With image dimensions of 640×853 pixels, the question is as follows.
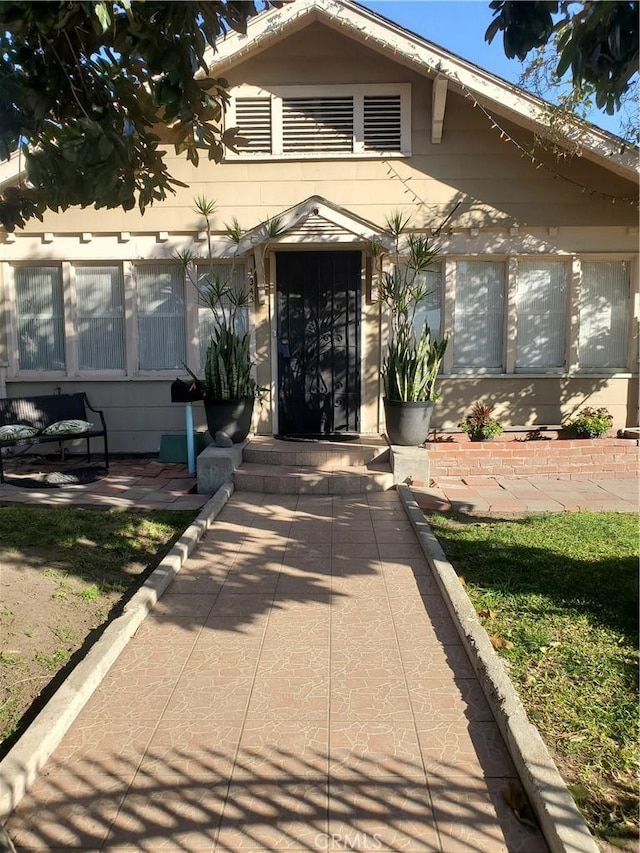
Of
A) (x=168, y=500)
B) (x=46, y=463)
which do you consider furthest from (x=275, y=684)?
(x=46, y=463)

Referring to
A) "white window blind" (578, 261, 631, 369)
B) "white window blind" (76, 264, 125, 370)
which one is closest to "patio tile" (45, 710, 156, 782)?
"white window blind" (76, 264, 125, 370)

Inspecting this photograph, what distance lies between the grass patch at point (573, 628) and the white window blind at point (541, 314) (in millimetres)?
3472

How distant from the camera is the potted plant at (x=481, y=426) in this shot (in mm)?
8773

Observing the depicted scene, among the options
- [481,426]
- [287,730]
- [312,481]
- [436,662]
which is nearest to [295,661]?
[287,730]

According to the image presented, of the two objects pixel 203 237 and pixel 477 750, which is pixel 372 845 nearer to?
pixel 477 750

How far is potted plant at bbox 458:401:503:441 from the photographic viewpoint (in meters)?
8.77

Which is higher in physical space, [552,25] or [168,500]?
[552,25]

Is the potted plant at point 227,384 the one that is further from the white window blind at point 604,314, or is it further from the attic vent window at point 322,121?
the white window blind at point 604,314

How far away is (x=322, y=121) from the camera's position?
9.02 meters

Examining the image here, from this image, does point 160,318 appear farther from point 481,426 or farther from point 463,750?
point 463,750

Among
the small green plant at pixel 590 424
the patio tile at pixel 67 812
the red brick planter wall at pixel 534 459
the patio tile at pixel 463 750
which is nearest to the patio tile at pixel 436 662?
the patio tile at pixel 463 750

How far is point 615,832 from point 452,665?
52.1 inches

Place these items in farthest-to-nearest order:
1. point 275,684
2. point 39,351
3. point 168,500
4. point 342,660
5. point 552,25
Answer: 1. point 39,351
2. point 168,500
3. point 342,660
4. point 275,684
5. point 552,25

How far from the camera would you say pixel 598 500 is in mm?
7176
